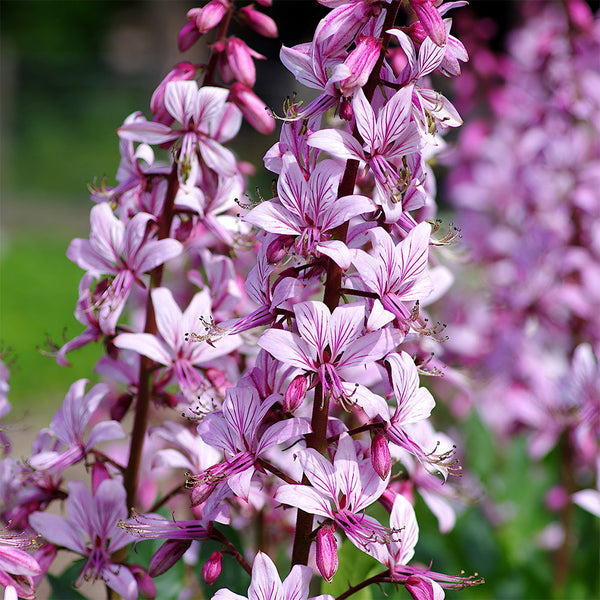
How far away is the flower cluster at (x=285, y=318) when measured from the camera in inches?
44.0

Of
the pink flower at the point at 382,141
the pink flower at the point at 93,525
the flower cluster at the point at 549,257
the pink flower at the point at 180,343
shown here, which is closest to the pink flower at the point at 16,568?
the pink flower at the point at 93,525

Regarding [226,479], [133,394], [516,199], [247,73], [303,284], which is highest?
[247,73]

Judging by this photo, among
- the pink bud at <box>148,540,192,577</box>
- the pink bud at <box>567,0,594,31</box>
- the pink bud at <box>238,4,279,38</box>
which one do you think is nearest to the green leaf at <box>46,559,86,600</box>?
the pink bud at <box>148,540,192,577</box>

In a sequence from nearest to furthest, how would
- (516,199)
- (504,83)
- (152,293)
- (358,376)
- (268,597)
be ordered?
(268,597) → (152,293) → (358,376) → (516,199) → (504,83)

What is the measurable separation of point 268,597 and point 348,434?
0.78 feet

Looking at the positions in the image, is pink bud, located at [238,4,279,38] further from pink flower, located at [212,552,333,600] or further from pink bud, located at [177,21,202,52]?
pink flower, located at [212,552,333,600]

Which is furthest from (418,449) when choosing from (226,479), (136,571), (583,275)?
(583,275)

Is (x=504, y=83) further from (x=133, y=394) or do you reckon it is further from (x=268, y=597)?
(x=268, y=597)

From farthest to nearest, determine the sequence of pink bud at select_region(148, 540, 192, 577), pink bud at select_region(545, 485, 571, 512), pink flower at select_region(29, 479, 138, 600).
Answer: pink bud at select_region(545, 485, 571, 512), pink flower at select_region(29, 479, 138, 600), pink bud at select_region(148, 540, 192, 577)

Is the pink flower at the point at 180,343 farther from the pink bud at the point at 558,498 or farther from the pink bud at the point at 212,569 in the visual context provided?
the pink bud at the point at 558,498

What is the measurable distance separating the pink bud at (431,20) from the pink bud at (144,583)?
890 mm

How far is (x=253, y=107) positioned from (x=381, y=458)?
65 cm

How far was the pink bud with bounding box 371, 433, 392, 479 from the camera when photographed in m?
1.11

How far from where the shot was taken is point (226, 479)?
115 centimetres
